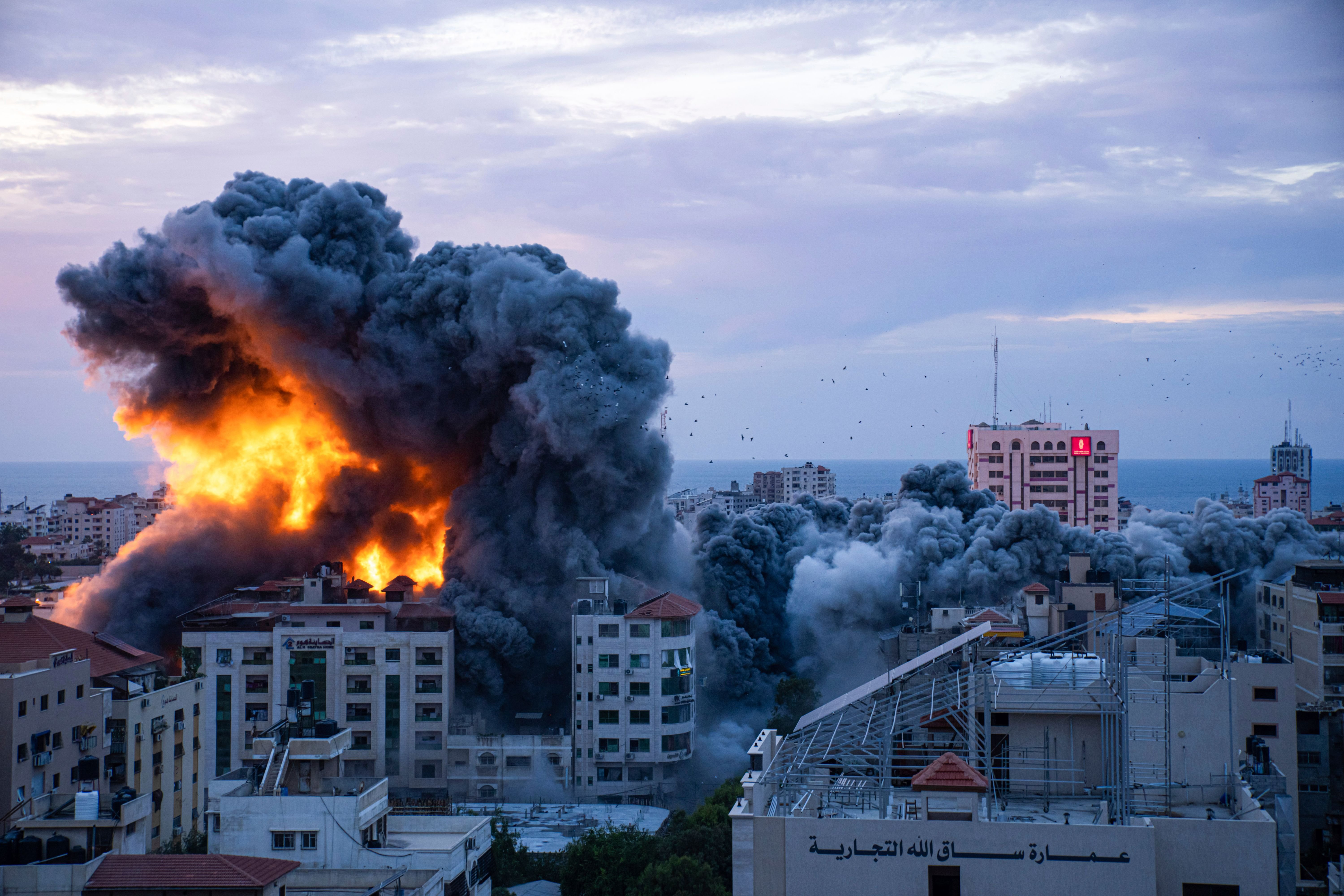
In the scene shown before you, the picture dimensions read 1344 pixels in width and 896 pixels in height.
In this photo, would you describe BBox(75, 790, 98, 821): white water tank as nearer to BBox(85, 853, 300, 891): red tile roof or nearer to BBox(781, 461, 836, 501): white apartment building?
BBox(85, 853, 300, 891): red tile roof

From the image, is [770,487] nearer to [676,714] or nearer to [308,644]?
[676,714]

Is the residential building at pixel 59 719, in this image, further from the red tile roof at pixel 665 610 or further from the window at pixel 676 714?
the window at pixel 676 714

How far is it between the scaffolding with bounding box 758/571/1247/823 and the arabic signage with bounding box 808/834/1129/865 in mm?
903

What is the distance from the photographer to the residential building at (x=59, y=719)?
101 feet

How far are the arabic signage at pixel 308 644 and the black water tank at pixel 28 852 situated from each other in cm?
3100

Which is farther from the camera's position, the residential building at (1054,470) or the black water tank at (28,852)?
the residential building at (1054,470)

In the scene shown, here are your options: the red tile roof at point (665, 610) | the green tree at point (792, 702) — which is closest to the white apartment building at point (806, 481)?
the green tree at point (792, 702)

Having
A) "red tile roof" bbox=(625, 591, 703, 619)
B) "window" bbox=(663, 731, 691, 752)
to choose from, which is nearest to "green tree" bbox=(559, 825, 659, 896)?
"window" bbox=(663, 731, 691, 752)

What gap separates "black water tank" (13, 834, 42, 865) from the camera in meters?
24.3

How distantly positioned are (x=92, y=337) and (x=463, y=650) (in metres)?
23.5

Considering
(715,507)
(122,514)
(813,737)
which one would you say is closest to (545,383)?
(715,507)

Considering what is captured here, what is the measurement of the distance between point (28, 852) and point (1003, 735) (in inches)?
661

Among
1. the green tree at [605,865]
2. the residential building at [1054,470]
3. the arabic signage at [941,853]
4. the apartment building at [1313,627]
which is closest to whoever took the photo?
the arabic signage at [941,853]

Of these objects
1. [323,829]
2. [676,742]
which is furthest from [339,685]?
[323,829]
